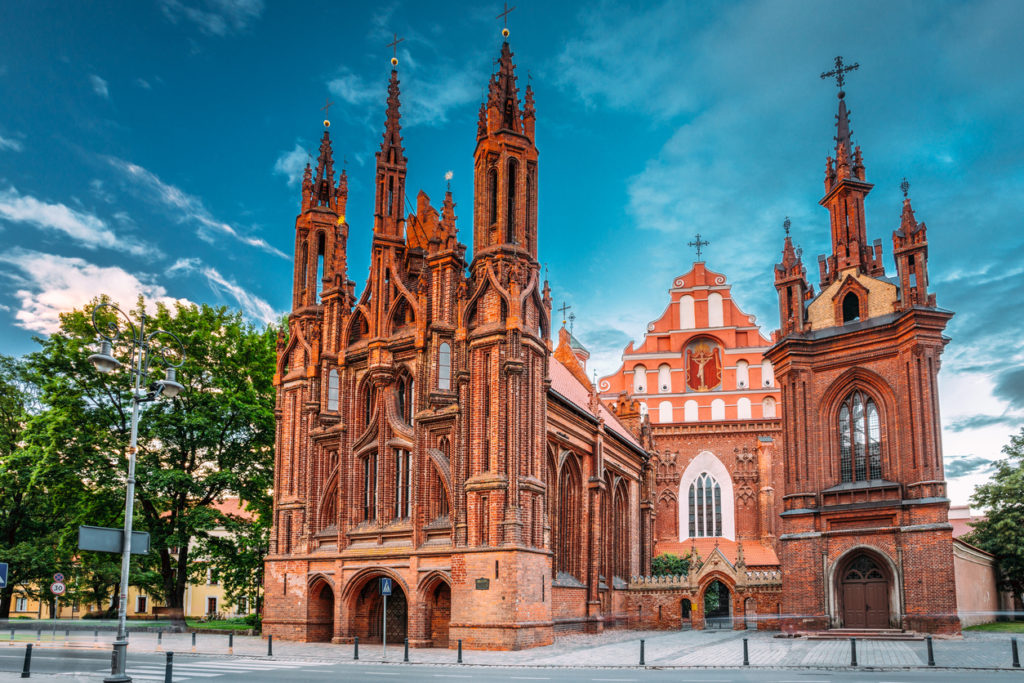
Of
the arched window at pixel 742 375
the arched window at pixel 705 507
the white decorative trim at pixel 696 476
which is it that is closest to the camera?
the white decorative trim at pixel 696 476

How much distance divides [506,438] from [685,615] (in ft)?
79.2

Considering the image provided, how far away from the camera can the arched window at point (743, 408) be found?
53.2 m

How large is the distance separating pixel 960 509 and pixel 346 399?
70245 mm

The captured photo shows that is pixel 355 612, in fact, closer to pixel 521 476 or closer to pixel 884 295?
pixel 521 476

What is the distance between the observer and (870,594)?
3300 centimetres

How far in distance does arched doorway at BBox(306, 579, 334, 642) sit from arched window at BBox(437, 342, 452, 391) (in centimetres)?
943

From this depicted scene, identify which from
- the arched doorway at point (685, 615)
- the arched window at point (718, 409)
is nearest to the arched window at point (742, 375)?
the arched window at point (718, 409)

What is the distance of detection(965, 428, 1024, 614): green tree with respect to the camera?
4216cm

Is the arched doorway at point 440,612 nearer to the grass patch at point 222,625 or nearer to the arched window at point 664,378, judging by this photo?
the grass patch at point 222,625

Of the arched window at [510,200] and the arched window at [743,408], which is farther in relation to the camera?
the arched window at [743,408]

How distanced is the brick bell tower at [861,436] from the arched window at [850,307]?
0.20 ft

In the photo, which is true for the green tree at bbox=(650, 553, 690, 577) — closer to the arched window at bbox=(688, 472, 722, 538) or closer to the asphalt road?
the arched window at bbox=(688, 472, 722, 538)

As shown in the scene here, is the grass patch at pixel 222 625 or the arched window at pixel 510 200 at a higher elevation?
the arched window at pixel 510 200

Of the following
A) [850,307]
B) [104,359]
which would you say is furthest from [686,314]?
[104,359]
